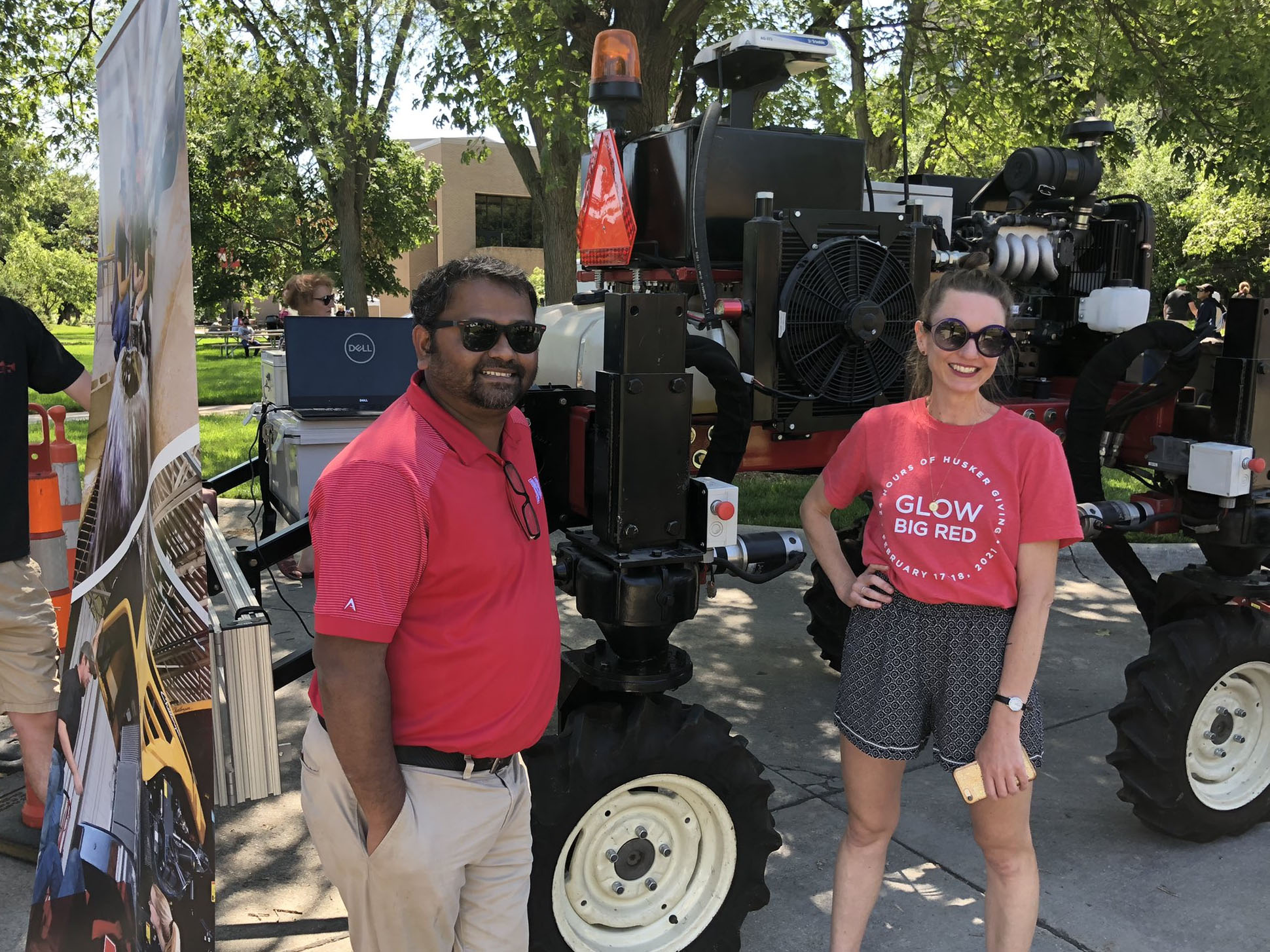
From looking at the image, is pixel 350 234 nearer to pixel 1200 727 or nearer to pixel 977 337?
pixel 1200 727

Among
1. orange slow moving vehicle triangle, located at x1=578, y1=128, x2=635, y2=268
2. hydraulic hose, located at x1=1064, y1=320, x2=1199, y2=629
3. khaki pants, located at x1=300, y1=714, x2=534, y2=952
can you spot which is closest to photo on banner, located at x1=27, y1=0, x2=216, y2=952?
khaki pants, located at x1=300, y1=714, x2=534, y2=952

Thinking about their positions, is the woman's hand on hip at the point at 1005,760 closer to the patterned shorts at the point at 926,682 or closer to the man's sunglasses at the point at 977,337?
the patterned shorts at the point at 926,682

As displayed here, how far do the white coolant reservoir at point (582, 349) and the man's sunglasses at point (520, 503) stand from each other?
3.95 ft

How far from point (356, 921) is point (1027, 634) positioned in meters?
1.52

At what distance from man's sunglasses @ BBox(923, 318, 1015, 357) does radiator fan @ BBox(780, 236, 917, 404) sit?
2.84 ft

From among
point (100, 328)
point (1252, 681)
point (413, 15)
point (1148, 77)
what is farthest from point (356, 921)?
point (413, 15)

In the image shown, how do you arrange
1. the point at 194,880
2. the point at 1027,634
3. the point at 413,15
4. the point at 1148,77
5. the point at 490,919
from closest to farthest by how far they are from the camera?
the point at 194,880 → the point at 490,919 → the point at 1027,634 → the point at 1148,77 → the point at 413,15

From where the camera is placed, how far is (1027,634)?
236 centimetres

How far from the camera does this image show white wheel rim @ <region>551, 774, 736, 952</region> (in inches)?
109

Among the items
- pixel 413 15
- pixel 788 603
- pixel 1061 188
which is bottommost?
pixel 788 603

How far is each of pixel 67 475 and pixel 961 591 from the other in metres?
3.55

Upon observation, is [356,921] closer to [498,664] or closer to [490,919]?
[490,919]

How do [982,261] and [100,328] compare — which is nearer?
[100,328]

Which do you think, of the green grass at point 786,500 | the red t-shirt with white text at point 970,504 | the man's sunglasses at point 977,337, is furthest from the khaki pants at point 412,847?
the green grass at point 786,500
